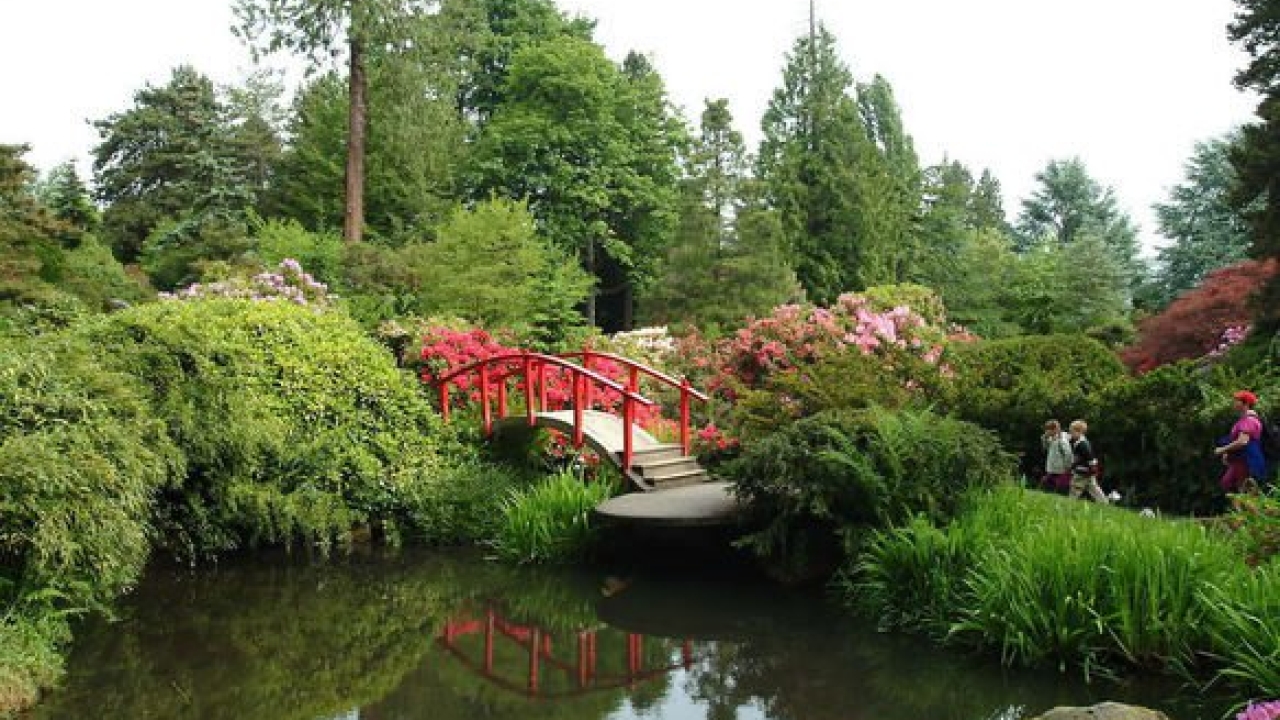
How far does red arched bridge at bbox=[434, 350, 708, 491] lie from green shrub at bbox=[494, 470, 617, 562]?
A: 0.64 metres

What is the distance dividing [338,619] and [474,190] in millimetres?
23315

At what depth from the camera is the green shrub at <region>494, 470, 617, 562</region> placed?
10.6m

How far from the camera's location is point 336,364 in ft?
39.2

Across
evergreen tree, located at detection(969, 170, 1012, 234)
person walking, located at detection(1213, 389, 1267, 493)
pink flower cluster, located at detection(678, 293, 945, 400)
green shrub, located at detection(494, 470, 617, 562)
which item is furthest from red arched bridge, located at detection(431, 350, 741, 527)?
evergreen tree, located at detection(969, 170, 1012, 234)

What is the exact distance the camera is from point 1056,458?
10.1m

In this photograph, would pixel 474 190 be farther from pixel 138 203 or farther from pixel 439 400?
pixel 439 400

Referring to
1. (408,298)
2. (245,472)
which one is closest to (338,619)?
(245,472)

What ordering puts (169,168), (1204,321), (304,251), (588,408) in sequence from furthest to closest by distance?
(169,168), (304,251), (1204,321), (588,408)

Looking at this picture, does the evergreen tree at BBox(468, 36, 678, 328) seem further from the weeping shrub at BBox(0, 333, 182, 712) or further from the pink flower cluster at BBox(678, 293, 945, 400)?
the weeping shrub at BBox(0, 333, 182, 712)

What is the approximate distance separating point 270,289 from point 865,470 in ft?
33.5

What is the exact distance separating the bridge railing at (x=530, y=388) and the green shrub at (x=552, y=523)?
0.74m

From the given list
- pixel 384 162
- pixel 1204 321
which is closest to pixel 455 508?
pixel 1204 321

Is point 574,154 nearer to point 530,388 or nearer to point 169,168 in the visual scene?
point 169,168

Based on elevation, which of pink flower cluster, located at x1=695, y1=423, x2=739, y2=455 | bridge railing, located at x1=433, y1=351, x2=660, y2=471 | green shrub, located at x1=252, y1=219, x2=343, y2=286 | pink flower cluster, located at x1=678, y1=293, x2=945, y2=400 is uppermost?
green shrub, located at x1=252, y1=219, x2=343, y2=286
